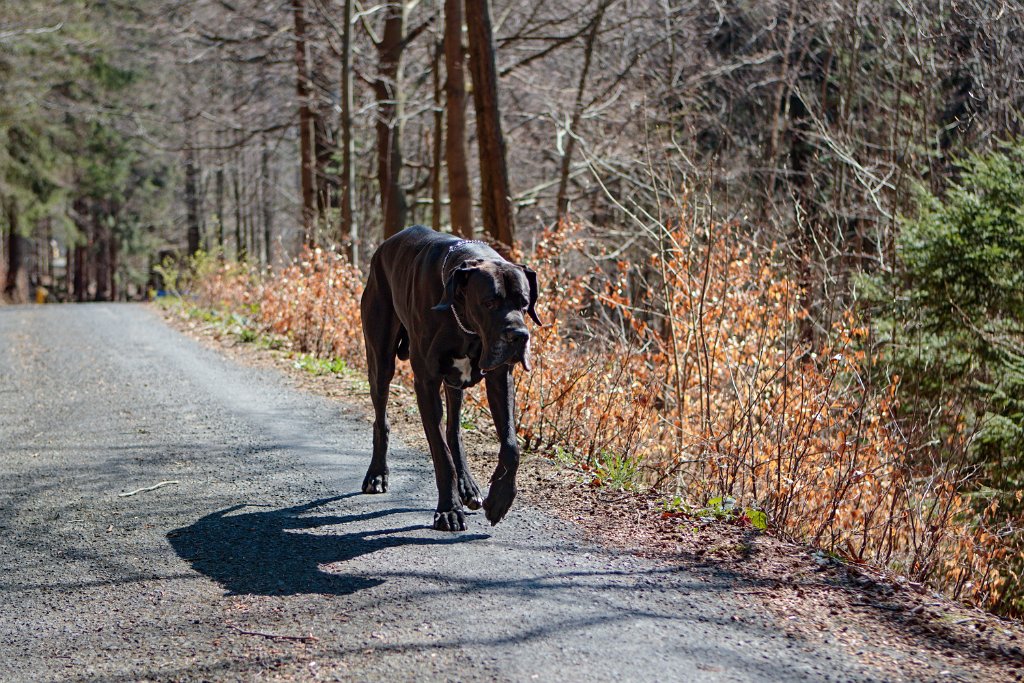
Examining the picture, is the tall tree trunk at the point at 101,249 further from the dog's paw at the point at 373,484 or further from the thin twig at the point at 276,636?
the thin twig at the point at 276,636

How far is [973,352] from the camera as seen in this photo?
32.9ft

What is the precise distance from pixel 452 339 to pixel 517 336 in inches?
24.5

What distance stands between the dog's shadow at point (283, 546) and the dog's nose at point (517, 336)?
1.26m

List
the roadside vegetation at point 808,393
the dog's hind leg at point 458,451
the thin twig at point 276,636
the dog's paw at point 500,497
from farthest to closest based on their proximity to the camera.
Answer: the roadside vegetation at point 808,393
the dog's hind leg at point 458,451
the dog's paw at point 500,497
the thin twig at point 276,636

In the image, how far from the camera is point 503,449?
5.07 meters

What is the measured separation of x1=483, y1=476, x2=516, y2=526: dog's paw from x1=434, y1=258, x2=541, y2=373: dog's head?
0.70 meters

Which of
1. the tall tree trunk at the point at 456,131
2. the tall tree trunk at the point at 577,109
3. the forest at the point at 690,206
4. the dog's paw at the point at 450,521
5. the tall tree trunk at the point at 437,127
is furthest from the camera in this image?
the tall tree trunk at the point at 437,127

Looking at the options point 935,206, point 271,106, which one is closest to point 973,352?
point 935,206

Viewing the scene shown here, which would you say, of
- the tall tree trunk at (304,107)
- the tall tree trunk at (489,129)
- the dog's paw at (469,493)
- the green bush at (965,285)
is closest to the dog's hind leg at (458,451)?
the dog's paw at (469,493)

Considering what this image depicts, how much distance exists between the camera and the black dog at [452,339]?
15.5 ft

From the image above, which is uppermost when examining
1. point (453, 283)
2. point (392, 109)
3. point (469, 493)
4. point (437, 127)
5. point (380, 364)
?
point (392, 109)

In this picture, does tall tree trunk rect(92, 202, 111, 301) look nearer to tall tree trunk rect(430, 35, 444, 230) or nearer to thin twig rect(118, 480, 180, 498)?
tall tree trunk rect(430, 35, 444, 230)

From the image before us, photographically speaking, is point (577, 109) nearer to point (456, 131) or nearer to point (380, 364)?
point (456, 131)

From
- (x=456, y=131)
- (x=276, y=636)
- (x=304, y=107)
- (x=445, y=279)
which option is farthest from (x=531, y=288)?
(x=304, y=107)
